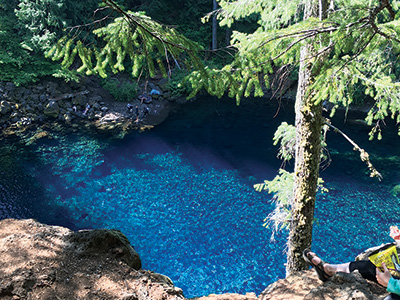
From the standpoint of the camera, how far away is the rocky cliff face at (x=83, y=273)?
2.87 meters

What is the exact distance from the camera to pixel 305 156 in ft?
17.0

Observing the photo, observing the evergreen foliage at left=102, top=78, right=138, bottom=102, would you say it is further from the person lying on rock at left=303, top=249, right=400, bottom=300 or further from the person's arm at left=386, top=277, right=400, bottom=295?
the person's arm at left=386, top=277, right=400, bottom=295

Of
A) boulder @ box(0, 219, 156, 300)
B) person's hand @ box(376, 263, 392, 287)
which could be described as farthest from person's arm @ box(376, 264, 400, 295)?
boulder @ box(0, 219, 156, 300)

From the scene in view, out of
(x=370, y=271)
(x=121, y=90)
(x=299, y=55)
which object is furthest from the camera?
(x=121, y=90)

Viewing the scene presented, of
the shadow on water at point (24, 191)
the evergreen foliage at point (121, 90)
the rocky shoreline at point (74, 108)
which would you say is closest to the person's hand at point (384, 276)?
the shadow on water at point (24, 191)

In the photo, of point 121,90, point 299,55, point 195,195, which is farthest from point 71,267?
point 121,90

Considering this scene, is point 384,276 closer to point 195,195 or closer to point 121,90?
point 195,195

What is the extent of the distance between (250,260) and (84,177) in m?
8.28

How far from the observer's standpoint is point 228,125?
1778cm

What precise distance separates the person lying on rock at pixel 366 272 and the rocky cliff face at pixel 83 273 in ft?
0.41

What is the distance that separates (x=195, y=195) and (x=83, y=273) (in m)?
8.75

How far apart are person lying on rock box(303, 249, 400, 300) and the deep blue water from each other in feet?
14.2

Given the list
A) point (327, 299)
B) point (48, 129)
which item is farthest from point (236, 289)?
point (48, 129)

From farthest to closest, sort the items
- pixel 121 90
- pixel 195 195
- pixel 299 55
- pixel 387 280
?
pixel 121 90 → pixel 195 195 → pixel 299 55 → pixel 387 280
